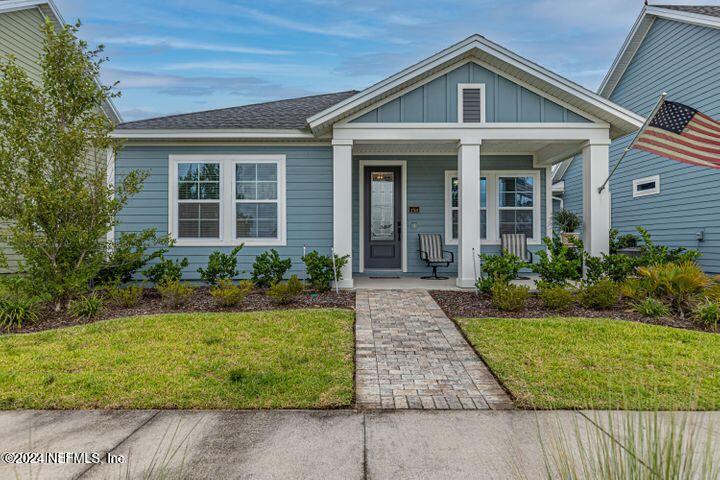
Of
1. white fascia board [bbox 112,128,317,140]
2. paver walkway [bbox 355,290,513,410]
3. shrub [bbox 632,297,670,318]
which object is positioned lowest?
paver walkway [bbox 355,290,513,410]

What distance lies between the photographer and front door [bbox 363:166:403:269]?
30.6ft

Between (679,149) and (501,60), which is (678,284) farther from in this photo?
(501,60)

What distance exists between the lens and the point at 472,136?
7.46m

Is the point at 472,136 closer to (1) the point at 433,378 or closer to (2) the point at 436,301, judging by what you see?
(2) the point at 436,301

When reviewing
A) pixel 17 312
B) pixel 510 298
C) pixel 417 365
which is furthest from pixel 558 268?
pixel 17 312

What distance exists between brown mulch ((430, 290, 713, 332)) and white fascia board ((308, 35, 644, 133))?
11.0ft

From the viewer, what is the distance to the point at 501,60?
7082 mm

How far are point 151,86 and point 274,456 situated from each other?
2230 cm

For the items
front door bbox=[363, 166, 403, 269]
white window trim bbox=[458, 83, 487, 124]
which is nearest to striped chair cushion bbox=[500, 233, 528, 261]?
front door bbox=[363, 166, 403, 269]

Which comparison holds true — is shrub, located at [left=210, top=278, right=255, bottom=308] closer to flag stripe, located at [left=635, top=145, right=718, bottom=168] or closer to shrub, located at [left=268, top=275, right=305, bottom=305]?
shrub, located at [left=268, top=275, right=305, bottom=305]

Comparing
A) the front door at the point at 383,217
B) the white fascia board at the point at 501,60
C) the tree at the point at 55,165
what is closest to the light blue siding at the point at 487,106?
the white fascia board at the point at 501,60

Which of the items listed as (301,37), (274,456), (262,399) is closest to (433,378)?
(262,399)

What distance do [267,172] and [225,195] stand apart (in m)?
0.91

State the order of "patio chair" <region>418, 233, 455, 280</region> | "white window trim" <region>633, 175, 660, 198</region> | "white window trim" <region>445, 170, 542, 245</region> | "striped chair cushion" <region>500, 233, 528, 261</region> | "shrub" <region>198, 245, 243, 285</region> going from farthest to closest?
"white window trim" <region>633, 175, 660, 198</region>, "white window trim" <region>445, 170, 542, 245</region>, "striped chair cushion" <region>500, 233, 528, 261</region>, "patio chair" <region>418, 233, 455, 280</region>, "shrub" <region>198, 245, 243, 285</region>
